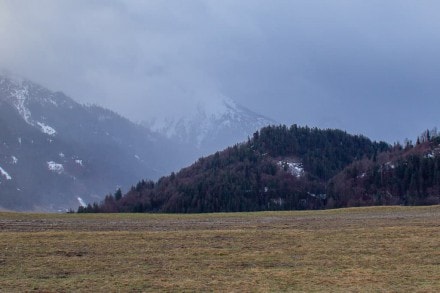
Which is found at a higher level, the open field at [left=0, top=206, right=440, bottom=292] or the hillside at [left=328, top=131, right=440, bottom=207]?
the hillside at [left=328, top=131, right=440, bottom=207]

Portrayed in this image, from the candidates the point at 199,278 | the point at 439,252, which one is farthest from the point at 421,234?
the point at 199,278

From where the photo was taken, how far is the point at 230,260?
104ft

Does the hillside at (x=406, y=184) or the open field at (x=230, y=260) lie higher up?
the hillside at (x=406, y=184)

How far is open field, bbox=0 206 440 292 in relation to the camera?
25.7 m

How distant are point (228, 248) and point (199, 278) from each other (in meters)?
8.96

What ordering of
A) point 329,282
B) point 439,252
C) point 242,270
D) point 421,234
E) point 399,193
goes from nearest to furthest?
point 329,282 → point 242,270 → point 439,252 → point 421,234 → point 399,193

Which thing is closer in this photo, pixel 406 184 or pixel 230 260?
pixel 230 260

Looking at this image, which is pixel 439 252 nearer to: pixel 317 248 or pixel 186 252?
pixel 317 248

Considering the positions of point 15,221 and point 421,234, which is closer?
point 421,234

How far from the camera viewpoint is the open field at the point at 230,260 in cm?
2567

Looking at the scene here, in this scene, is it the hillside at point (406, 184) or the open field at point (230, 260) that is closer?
the open field at point (230, 260)

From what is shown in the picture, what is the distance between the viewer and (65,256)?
109 feet

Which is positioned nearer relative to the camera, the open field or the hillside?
the open field

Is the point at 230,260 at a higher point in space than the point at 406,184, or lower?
lower
